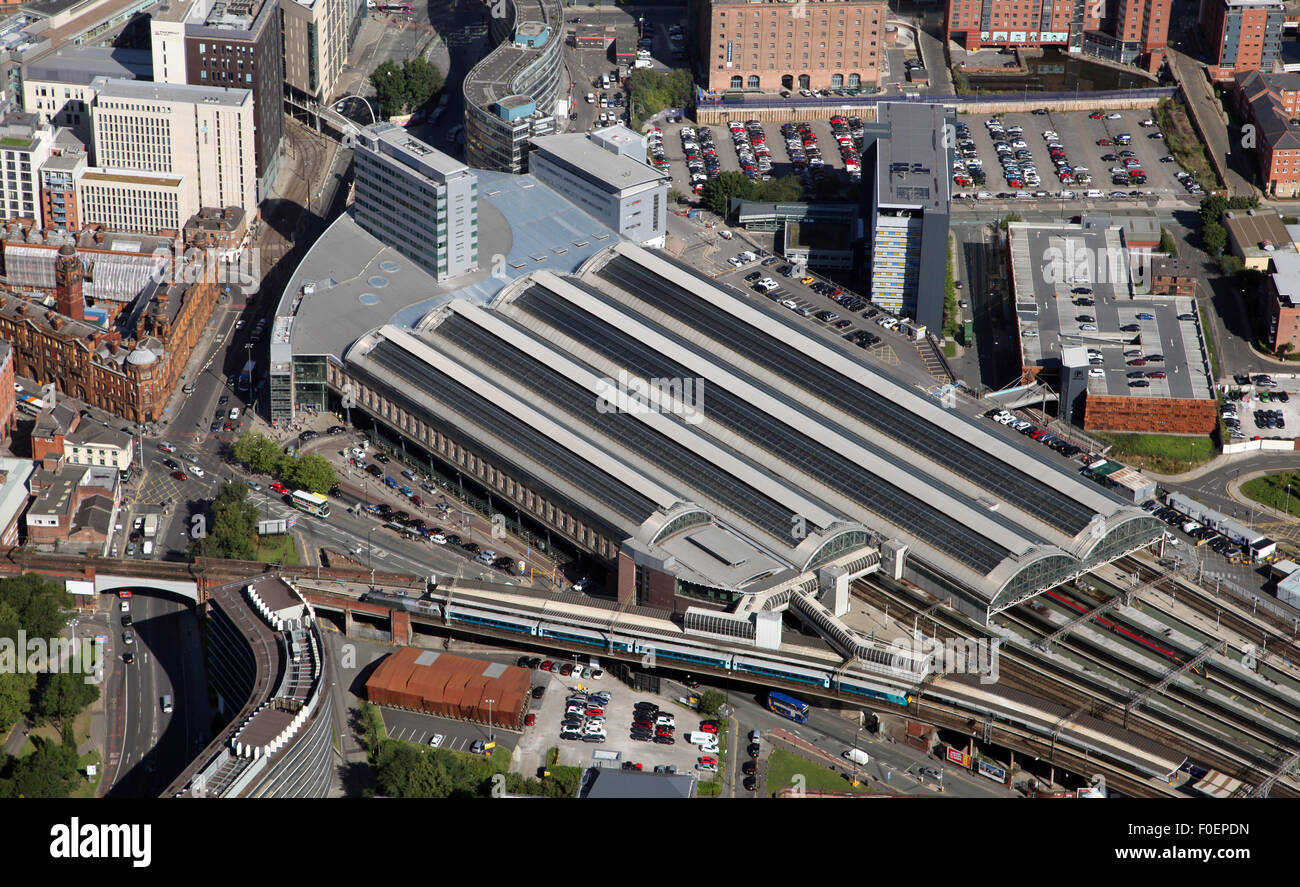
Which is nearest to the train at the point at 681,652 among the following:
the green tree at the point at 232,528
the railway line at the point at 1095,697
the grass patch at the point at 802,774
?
the grass patch at the point at 802,774

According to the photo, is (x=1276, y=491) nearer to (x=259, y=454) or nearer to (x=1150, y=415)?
(x=1150, y=415)

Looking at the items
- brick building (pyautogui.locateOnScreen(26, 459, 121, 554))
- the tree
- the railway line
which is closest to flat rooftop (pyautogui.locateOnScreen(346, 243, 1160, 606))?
the railway line

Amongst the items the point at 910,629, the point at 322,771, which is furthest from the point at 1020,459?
the point at 322,771

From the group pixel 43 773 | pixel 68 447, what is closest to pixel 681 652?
pixel 43 773

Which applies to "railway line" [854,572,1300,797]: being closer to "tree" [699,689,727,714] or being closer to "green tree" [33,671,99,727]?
"tree" [699,689,727,714]

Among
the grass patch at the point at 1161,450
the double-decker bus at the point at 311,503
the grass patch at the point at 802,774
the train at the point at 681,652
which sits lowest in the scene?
the grass patch at the point at 802,774

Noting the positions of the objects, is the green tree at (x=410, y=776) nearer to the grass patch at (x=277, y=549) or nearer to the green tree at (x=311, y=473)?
the grass patch at (x=277, y=549)
